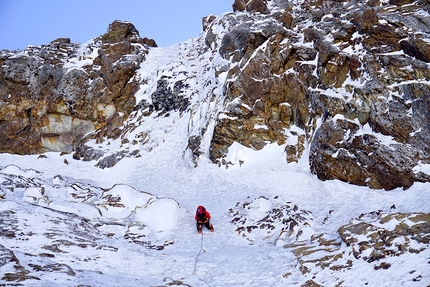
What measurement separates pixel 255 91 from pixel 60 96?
21.6m

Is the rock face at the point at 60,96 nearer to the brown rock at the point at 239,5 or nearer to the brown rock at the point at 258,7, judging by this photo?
the brown rock at the point at 239,5

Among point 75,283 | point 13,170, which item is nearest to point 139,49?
point 13,170

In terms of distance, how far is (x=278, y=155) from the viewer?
2441 centimetres

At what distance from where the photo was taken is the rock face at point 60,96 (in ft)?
123

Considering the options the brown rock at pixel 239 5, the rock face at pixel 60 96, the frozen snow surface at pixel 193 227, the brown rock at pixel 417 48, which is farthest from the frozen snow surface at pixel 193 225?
the brown rock at pixel 239 5

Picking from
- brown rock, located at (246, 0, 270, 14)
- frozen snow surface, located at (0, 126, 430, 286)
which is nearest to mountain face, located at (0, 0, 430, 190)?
brown rock, located at (246, 0, 270, 14)

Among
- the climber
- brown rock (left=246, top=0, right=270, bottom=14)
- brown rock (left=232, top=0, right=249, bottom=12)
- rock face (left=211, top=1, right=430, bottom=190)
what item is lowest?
the climber

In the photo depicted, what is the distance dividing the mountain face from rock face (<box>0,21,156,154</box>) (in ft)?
0.35

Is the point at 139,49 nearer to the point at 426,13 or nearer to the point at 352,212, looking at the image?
the point at 426,13

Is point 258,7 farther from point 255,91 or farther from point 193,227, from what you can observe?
point 193,227

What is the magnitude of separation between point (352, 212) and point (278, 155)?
28.6 feet

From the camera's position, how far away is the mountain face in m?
19.2

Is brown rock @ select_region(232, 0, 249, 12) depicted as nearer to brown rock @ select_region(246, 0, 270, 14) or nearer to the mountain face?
the mountain face

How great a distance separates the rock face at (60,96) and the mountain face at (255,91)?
11 centimetres
